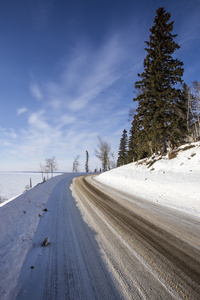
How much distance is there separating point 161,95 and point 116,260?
1405cm

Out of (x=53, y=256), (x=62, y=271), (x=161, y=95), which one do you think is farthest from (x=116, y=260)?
(x=161, y=95)

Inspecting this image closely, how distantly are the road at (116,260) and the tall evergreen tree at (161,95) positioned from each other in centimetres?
956

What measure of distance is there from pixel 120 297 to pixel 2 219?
11.9 ft

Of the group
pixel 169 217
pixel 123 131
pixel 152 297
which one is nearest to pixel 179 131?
pixel 169 217

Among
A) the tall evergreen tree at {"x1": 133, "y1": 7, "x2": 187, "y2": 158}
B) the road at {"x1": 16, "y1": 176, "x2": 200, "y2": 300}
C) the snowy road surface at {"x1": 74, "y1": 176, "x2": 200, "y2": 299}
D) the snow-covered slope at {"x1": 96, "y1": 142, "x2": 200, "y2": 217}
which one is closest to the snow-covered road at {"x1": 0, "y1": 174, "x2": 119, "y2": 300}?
the road at {"x1": 16, "y1": 176, "x2": 200, "y2": 300}

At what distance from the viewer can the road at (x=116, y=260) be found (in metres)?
1.70

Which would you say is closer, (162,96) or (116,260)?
(116,260)

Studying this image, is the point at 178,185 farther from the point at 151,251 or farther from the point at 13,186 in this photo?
the point at 13,186

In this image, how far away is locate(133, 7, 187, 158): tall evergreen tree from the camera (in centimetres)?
1166

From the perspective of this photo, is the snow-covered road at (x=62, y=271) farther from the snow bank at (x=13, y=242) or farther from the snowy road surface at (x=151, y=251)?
the snowy road surface at (x=151, y=251)

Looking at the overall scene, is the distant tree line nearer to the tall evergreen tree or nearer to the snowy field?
the tall evergreen tree

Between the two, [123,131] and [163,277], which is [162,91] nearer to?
[163,277]

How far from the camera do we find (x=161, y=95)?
12.6 metres

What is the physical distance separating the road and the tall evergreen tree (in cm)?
956
